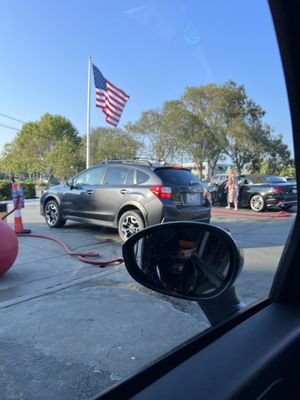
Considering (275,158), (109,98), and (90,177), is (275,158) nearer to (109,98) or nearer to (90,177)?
(109,98)

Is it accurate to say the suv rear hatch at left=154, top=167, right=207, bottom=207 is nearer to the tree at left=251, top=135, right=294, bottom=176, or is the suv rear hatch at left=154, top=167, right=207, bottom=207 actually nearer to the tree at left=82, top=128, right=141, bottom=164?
the tree at left=82, top=128, right=141, bottom=164

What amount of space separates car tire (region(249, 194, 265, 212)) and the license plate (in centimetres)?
641

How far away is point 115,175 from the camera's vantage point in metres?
7.03

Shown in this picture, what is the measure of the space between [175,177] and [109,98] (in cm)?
438

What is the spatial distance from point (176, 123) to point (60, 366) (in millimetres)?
1927

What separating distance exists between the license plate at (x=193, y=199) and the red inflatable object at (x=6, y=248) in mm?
A: 3136

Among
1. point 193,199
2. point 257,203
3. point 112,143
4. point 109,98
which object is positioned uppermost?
point 109,98

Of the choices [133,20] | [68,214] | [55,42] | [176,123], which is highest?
[133,20]

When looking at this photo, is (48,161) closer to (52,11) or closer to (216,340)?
(52,11)

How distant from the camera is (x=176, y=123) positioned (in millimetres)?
2395

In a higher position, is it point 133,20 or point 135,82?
point 133,20

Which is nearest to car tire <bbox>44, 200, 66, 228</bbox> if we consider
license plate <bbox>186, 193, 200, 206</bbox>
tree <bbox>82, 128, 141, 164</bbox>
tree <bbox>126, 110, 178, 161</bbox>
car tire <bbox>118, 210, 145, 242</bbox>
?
car tire <bbox>118, 210, 145, 242</bbox>

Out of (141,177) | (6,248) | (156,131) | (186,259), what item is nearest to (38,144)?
(156,131)

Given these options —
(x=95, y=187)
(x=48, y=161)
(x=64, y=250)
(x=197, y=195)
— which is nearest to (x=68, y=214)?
(x=95, y=187)
